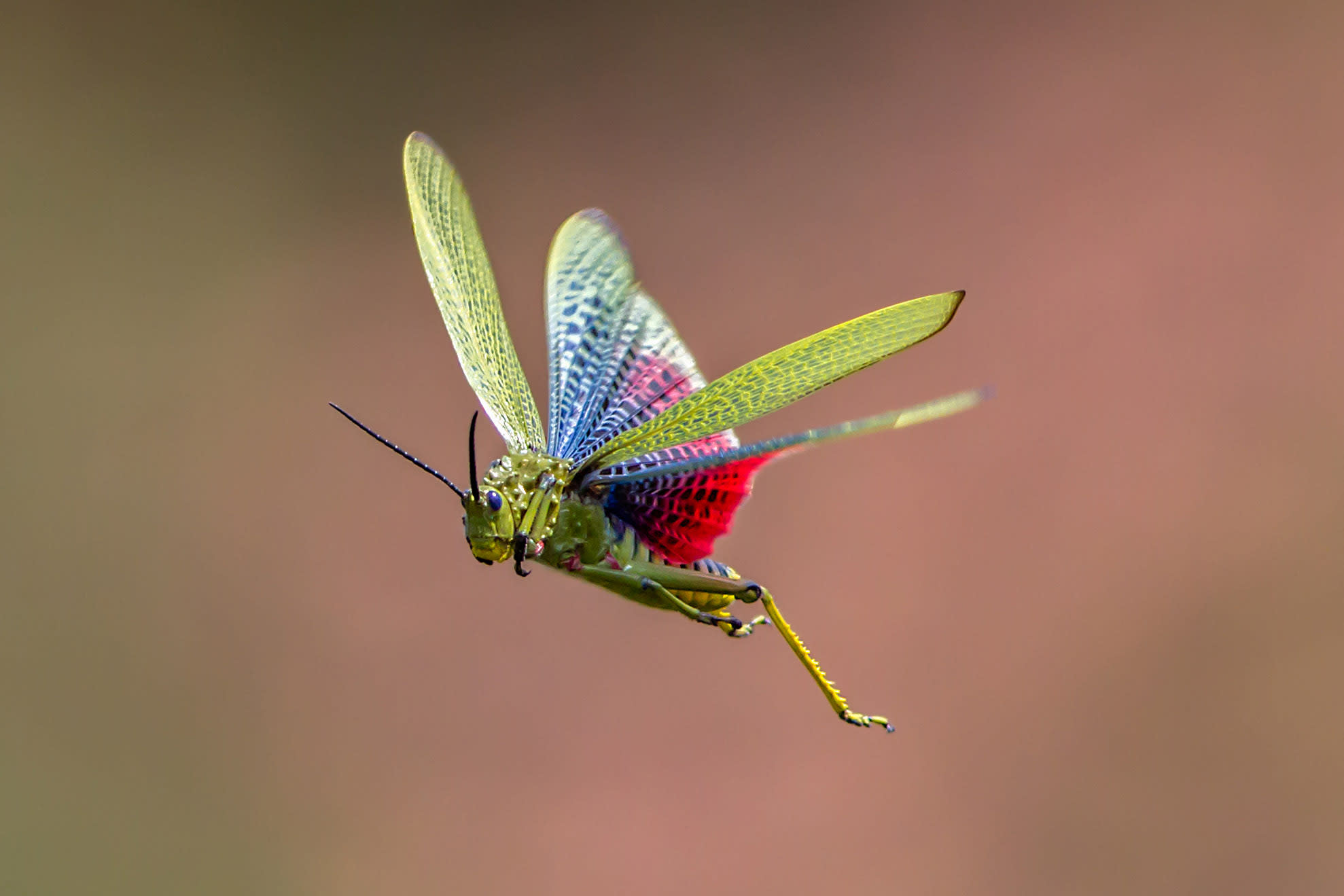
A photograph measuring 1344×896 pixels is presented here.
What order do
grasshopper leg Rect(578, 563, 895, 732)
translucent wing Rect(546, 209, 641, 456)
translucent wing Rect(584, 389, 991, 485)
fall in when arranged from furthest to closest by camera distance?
translucent wing Rect(546, 209, 641, 456)
grasshopper leg Rect(578, 563, 895, 732)
translucent wing Rect(584, 389, 991, 485)

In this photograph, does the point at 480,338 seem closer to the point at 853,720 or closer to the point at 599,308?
the point at 599,308

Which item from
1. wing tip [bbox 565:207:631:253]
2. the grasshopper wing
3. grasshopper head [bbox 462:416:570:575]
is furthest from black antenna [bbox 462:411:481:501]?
wing tip [bbox 565:207:631:253]

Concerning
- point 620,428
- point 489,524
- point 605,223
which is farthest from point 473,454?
point 605,223

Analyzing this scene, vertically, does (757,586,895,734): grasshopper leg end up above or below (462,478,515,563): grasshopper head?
below

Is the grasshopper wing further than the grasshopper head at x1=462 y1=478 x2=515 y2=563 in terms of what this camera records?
Yes

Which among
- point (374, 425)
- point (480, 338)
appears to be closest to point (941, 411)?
point (480, 338)

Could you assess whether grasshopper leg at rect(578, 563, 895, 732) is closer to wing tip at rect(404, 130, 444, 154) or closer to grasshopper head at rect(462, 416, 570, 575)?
grasshopper head at rect(462, 416, 570, 575)

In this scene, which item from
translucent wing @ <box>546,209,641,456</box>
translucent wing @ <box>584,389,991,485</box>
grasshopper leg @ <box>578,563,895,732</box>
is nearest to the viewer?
translucent wing @ <box>584,389,991,485</box>

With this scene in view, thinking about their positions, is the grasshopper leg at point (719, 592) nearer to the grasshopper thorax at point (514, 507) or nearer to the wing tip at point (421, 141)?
the grasshopper thorax at point (514, 507)
